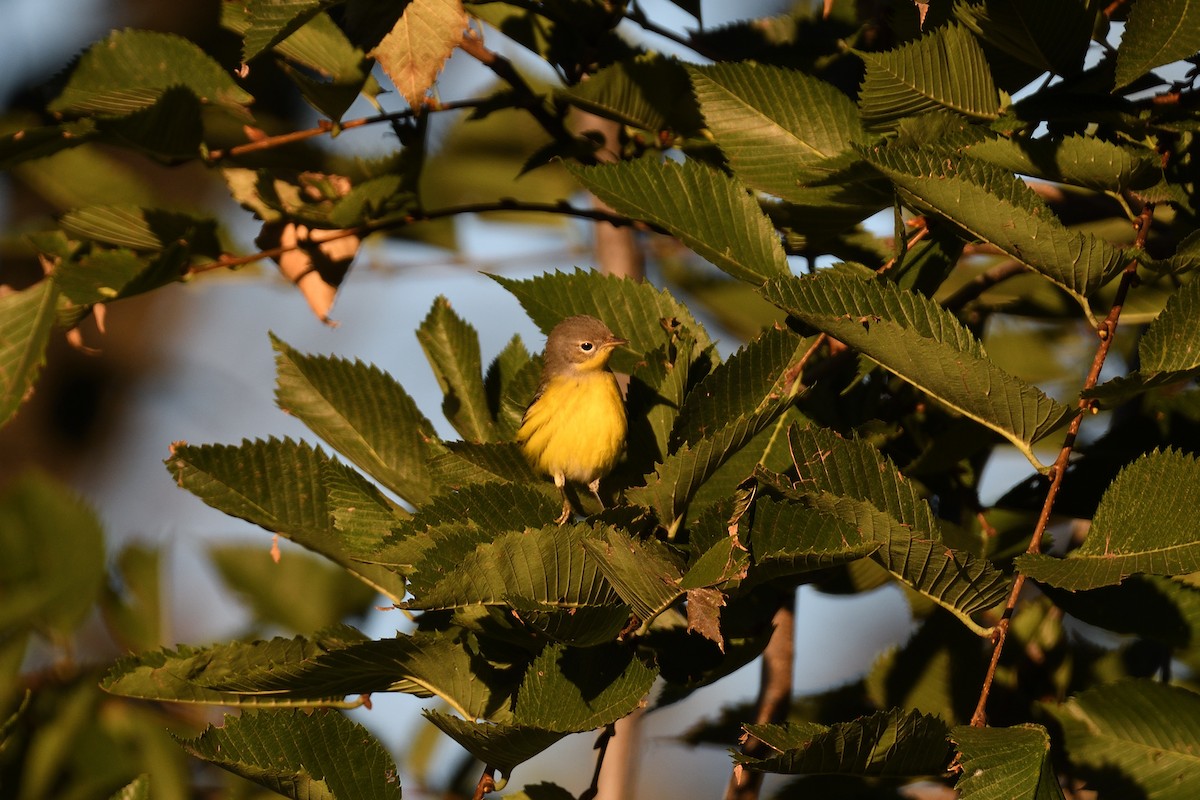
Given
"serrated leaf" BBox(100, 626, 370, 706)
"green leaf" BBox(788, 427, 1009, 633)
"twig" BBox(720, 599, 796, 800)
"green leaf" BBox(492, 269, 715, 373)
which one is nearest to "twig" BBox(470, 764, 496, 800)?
"serrated leaf" BBox(100, 626, 370, 706)

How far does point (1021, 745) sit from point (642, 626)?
537mm

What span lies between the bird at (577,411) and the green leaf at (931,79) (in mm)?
626

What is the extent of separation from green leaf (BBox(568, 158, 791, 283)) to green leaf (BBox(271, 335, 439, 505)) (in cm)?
55

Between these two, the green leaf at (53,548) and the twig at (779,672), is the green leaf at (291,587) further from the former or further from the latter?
the twig at (779,672)

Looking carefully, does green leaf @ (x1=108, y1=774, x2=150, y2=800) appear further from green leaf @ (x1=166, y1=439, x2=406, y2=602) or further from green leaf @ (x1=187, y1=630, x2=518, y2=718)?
green leaf @ (x1=166, y1=439, x2=406, y2=602)

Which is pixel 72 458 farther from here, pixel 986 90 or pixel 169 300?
pixel 986 90

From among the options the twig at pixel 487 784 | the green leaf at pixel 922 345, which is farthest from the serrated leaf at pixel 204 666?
the green leaf at pixel 922 345

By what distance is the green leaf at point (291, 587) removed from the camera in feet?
10.3

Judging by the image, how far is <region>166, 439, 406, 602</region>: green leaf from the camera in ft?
6.52

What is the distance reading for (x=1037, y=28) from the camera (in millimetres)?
1897

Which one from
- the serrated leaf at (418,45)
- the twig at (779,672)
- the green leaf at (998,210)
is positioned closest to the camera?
the green leaf at (998,210)

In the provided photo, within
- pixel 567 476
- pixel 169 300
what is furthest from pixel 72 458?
pixel 567 476

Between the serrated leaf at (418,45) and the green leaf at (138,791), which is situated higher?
the serrated leaf at (418,45)

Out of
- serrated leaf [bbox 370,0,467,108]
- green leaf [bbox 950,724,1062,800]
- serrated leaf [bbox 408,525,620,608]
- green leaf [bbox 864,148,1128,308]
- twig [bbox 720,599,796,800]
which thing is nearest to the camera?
green leaf [bbox 950,724,1062,800]
